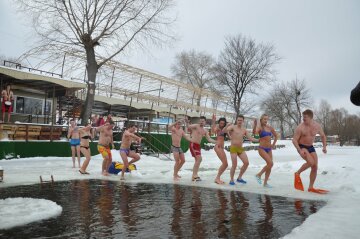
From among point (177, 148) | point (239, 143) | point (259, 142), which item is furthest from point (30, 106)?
point (259, 142)

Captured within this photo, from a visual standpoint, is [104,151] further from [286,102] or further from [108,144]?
[286,102]

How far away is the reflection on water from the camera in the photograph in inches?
156

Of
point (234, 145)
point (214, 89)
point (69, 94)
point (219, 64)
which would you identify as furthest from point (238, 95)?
point (234, 145)

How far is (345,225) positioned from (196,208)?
88.8 inches

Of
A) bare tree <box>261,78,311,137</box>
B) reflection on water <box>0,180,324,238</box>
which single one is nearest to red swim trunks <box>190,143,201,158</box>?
reflection on water <box>0,180,324,238</box>

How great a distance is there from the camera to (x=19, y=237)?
371 centimetres

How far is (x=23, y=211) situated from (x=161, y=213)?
209 cm

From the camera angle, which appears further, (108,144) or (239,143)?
(108,144)

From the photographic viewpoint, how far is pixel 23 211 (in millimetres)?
4969

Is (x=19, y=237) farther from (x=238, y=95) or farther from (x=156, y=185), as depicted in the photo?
(x=238, y=95)

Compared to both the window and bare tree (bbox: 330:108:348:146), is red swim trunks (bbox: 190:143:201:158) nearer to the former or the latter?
the window

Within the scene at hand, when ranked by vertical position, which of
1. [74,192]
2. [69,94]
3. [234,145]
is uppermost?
[69,94]

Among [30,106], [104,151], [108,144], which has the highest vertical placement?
[30,106]

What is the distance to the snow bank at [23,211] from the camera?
4394 millimetres
